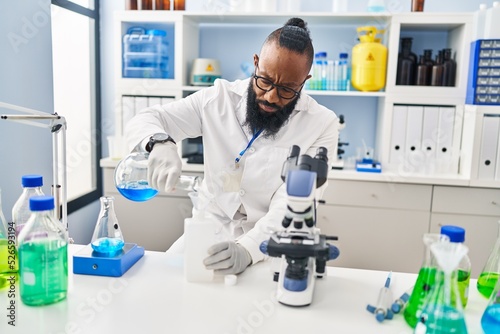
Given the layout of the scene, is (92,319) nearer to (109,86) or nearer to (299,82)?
(299,82)

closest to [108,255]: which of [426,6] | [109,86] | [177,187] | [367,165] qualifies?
[177,187]

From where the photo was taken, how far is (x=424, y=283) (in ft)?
3.11

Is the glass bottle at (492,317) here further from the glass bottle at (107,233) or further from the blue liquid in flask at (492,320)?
the glass bottle at (107,233)

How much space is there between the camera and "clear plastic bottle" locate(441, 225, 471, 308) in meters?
0.91

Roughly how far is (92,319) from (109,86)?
262cm

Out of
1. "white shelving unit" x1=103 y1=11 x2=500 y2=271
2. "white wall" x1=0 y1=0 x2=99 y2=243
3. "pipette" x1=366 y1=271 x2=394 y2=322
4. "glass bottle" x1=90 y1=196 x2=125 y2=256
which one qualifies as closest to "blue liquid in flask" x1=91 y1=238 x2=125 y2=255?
"glass bottle" x1=90 y1=196 x2=125 y2=256

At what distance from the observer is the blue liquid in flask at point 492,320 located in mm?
911

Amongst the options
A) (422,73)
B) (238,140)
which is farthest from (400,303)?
(422,73)

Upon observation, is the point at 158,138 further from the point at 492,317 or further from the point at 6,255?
the point at 492,317

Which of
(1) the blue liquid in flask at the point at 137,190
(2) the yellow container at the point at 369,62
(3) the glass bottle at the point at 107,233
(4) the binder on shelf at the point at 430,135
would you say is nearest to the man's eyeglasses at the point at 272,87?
(1) the blue liquid in flask at the point at 137,190

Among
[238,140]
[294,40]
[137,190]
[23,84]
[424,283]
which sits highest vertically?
[294,40]

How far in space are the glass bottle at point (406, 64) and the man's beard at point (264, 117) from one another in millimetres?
1370

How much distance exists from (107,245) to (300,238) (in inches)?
21.6

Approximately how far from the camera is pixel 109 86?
3.31 m
